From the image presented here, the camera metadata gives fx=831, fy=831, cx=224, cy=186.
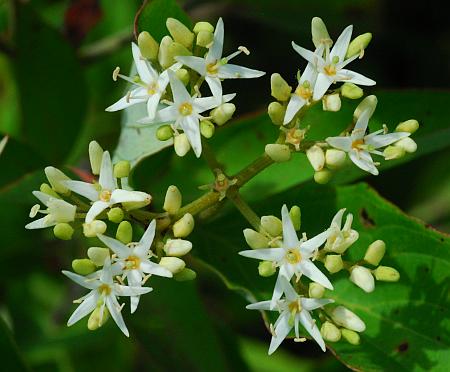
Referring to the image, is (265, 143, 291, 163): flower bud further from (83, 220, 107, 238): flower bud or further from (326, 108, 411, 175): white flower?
(83, 220, 107, 238): flower bud

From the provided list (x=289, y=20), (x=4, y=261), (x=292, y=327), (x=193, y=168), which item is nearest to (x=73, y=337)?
(x=4, y=261)

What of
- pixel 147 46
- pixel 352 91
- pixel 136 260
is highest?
pixel 147 46

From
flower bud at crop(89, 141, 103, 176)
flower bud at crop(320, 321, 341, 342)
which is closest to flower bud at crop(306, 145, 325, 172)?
flower bud at crop(320, 321, 341, 342)

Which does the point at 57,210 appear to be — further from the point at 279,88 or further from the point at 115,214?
the point at 279,88

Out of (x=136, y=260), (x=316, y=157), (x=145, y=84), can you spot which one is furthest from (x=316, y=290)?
(x=145, y=84)

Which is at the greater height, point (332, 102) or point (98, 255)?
point (332, 102)

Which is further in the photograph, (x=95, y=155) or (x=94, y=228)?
(x=95, y=155)

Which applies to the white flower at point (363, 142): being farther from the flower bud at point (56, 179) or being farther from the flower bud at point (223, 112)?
the flower bud at point (56, 179)
